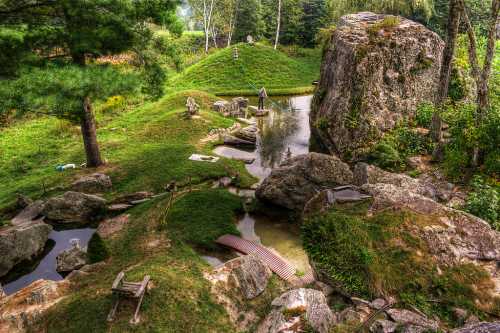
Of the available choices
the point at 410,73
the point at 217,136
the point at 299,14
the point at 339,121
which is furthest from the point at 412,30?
the point at 299,14

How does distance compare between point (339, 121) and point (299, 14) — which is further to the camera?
point (299, 14)

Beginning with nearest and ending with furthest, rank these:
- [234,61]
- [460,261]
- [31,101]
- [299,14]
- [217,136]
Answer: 1. [460,261]
2. [31,101]
3. [217,136]
4. [234,61]
5. [299,14]

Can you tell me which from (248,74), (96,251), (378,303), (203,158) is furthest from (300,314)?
(248,74)

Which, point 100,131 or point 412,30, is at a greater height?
point 412,30

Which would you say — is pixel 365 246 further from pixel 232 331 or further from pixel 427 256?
pixel 232 331

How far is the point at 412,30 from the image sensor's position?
862 inches

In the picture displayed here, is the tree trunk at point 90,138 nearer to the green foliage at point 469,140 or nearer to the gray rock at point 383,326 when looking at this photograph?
the gray rock at point 383,326

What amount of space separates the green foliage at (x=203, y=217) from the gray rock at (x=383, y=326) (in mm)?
7239

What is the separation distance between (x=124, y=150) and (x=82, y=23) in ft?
33.1

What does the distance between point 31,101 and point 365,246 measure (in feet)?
35.4

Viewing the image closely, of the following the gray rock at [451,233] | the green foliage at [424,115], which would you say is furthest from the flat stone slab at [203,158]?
the gray rock at [451,233]

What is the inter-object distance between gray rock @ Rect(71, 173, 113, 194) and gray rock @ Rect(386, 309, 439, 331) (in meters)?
14.8

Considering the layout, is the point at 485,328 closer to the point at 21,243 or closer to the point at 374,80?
the point at 21,243

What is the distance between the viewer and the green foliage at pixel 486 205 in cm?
1212
